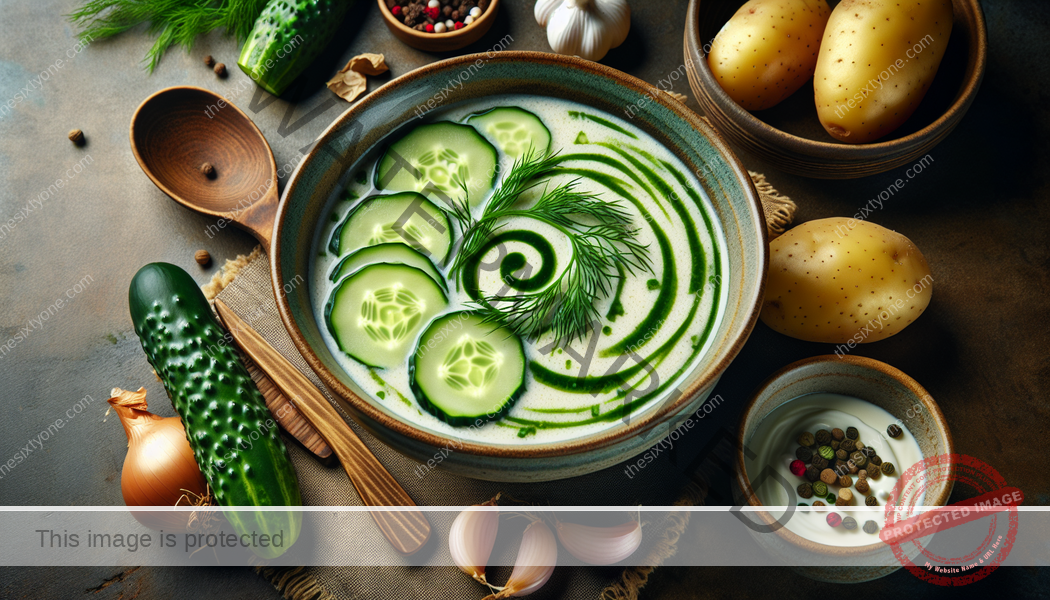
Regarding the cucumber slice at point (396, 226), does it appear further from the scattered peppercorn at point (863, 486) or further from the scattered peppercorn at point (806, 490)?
the scattered peppercorn at point (863, 486)

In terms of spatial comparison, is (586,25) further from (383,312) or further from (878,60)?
(383,312)

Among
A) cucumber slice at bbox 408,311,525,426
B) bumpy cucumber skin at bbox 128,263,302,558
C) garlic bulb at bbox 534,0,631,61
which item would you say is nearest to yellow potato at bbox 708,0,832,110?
garlic bulb at bbox 534,0,631,61

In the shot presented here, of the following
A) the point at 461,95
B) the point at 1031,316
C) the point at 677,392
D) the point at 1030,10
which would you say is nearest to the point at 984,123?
the point at 1030,10

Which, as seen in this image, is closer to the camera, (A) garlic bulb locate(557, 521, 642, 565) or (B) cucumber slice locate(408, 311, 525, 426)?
(B) cucumber slice locate(408, 311, 525, 426)

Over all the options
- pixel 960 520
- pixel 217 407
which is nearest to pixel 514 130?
pixel 217 407

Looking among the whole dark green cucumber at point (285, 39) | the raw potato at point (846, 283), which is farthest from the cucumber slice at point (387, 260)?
the raw potato at point (846, 283)

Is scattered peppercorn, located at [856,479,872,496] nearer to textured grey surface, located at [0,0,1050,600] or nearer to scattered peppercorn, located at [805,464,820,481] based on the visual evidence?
scattered peppercorn, located at [805,464,820,481]

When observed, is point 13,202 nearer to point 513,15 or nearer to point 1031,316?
point 513,15
